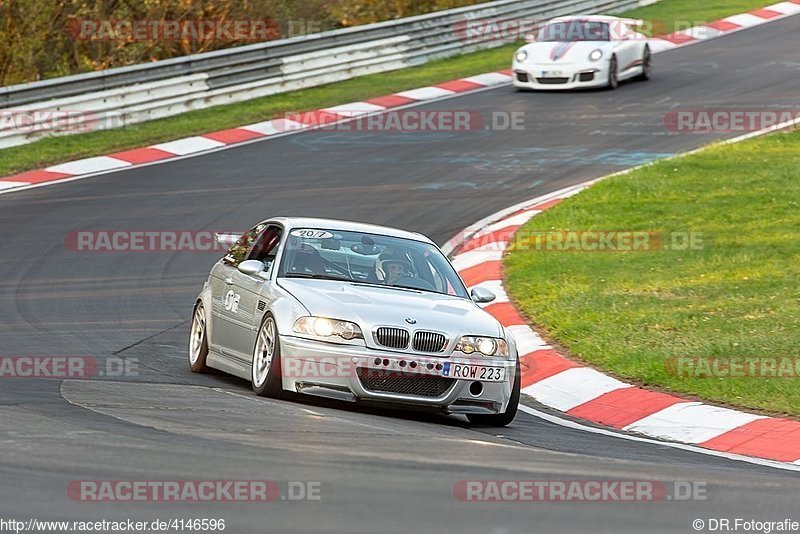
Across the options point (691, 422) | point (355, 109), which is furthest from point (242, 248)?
point (355, 109)

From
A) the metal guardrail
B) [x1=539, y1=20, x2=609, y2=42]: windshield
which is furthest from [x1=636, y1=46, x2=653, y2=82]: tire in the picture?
the metal guardrail

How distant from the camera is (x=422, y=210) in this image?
17.9 m

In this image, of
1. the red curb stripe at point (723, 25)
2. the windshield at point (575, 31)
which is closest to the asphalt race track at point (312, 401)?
the windshield at point (575, 31)

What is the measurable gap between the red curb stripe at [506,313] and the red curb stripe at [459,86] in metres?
12.2

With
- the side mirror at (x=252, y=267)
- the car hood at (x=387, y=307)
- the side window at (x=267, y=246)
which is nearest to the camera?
the car hood at (x=387, y=307)

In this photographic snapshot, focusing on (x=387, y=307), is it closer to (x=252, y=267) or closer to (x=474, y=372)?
(x=474, y=372)

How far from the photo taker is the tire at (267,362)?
368 inches

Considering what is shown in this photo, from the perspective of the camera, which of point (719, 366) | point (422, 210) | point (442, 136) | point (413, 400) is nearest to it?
point (413, 400)

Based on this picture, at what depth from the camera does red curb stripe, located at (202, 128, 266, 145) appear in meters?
21.8

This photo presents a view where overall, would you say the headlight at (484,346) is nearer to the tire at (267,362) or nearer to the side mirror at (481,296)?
the side mirror at (481,296)

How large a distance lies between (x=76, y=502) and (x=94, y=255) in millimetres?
9751

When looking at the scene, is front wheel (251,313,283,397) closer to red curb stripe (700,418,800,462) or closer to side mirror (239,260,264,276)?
side mirror (239,260,264,276)

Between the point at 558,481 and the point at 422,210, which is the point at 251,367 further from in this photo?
the point at 422,210

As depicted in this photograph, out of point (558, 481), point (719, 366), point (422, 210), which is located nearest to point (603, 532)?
point (558, 481)
